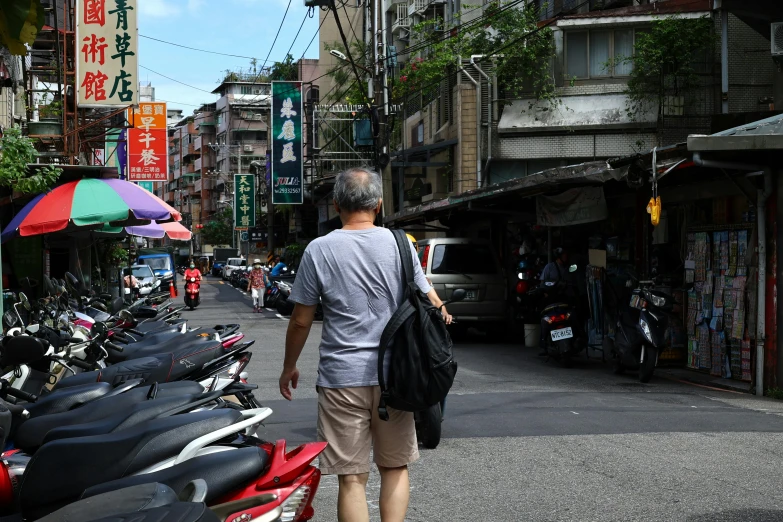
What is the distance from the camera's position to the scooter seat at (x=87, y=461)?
398cm

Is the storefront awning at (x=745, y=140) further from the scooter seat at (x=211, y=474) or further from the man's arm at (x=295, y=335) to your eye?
the scooter seat at (x=211, y=474)

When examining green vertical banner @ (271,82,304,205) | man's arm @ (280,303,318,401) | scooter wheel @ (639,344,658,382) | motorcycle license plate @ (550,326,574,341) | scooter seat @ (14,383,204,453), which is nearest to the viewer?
man's arm @ (280,303,318,401)

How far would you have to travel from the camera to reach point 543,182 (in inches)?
563

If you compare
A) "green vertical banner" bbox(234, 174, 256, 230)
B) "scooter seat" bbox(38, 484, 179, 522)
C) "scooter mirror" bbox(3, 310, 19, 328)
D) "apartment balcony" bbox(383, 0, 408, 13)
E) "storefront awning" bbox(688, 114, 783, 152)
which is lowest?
"scooter seat" bbox(38, 484, 179, 522)

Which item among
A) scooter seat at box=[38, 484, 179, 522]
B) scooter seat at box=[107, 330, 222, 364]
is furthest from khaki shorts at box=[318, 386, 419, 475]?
scooter seat at box=[107, 330, 222, 364]

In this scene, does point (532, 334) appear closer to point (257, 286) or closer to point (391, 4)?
point (257, 286)

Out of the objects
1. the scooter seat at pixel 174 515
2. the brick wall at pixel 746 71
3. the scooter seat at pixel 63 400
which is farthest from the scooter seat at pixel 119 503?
the brick wall at pixel 746 71

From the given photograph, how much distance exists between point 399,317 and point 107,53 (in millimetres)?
16945

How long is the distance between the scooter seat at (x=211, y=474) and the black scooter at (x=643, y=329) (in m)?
8.74

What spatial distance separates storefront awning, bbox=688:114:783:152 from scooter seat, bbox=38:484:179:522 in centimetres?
833

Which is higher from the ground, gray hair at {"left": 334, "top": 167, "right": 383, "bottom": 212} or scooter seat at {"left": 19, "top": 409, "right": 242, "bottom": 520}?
gray hair at {"left": 334, "top": 167, "right": 383, "bottom": 212}

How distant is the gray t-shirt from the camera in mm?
4484

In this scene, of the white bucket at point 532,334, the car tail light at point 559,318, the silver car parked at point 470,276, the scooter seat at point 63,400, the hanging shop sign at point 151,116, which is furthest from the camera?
the hanging shop sign at point 151,116

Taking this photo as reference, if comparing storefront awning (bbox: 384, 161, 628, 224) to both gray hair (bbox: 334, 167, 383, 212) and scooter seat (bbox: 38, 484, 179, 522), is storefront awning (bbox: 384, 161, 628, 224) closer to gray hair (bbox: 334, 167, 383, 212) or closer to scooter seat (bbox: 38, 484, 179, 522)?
gray hair (bbox: 334, 167, 383, 212)
